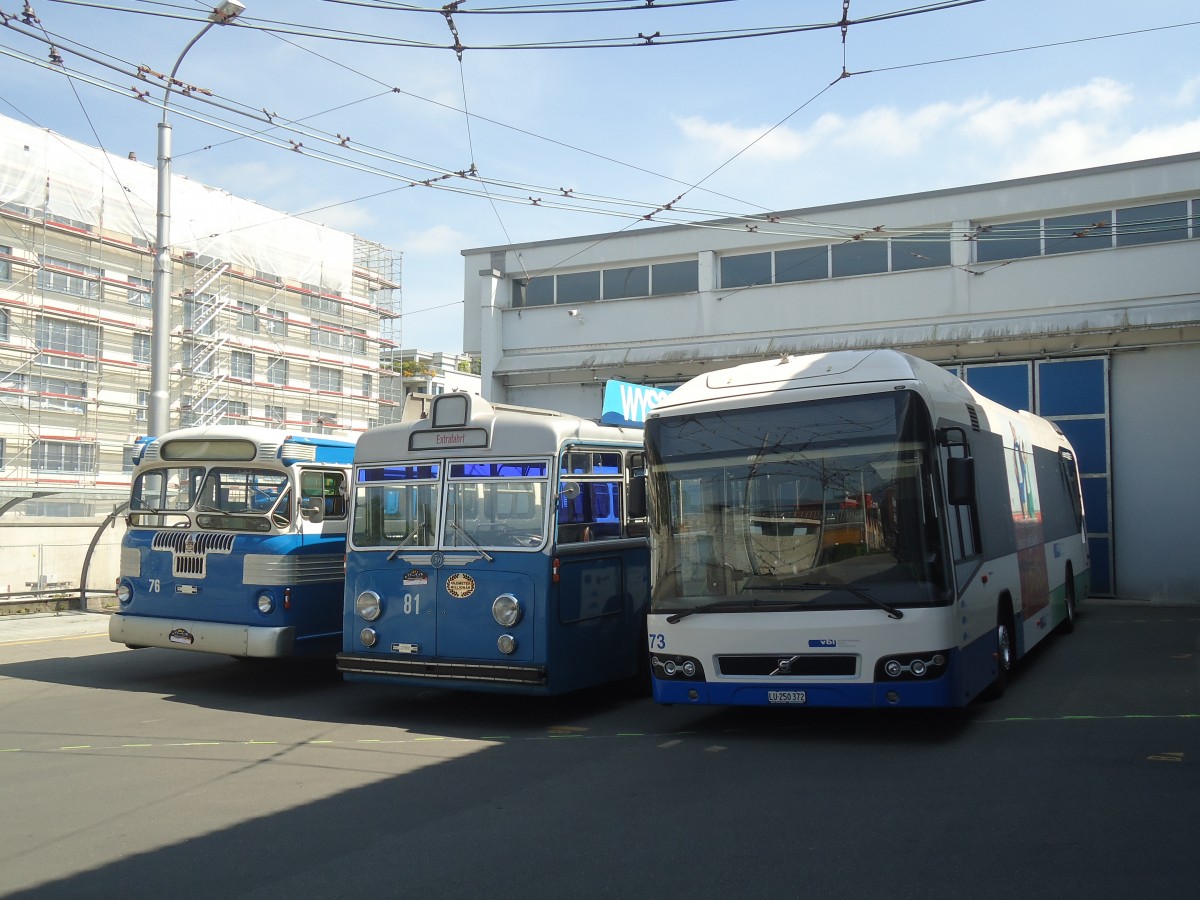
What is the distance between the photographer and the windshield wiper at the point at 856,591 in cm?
846

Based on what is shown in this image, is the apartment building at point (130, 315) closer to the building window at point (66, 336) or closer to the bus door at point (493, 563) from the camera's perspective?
the building window at point (66, 336)

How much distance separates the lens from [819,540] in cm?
882

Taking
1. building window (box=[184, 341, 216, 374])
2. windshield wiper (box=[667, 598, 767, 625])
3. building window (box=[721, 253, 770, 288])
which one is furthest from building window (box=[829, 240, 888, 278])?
building window (box=[184, 341, 216, 374])

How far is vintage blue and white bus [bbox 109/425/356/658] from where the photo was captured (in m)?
11.6

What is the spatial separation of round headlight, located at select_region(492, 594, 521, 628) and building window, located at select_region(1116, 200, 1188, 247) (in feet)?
53.9

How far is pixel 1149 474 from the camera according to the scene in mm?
21328

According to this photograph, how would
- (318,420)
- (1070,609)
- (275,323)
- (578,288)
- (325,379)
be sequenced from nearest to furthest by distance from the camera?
(1070,609) → (578,288) → (275,323) → (318,420) → (325,379)

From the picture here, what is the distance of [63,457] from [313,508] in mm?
35627

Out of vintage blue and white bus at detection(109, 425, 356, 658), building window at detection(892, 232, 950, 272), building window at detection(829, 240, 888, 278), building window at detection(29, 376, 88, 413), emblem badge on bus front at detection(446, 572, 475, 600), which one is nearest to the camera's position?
emblem badge on bus front at detection(446, 572, 475, 600)

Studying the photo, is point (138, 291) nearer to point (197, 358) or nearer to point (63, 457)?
point (197, 358)

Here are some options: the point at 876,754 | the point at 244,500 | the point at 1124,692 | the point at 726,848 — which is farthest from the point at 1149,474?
the point at 726,848

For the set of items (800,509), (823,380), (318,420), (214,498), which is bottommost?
(800,509)

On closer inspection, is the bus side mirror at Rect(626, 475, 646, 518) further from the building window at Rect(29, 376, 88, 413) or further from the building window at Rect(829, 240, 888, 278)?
the building window at Rect(29, 376, 88, 413)

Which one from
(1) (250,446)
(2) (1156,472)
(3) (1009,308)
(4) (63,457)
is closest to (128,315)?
(4) (63,457)
